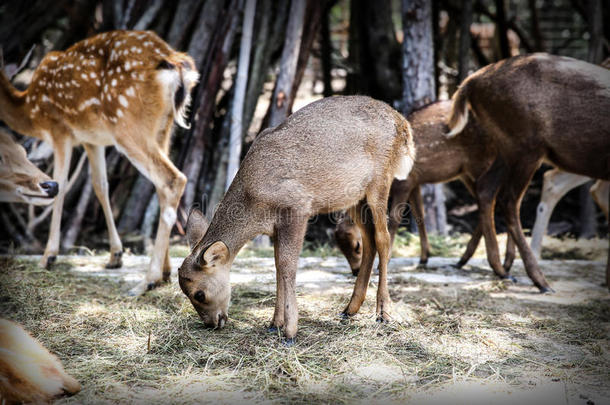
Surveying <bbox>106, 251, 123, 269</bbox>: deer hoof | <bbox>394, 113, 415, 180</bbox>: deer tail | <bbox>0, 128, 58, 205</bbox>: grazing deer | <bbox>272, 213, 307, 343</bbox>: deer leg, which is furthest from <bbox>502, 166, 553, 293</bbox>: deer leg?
<bbox>0, 128, 58, 205</bbox>: grazing deer

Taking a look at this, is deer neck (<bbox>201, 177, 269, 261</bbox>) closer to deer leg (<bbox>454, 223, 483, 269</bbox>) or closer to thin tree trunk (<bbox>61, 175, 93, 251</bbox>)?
deer leg (<bbox>454, 223, 483, 269</bbox>)

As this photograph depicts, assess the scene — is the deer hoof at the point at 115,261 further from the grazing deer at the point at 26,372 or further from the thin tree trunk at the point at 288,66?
the grazing deer at the point at 26,372

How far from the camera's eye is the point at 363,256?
4016mm

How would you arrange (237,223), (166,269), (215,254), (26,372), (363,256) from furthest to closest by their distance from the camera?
(166,269) → (363,256) → (237,223) → (215,254) → (26,372)

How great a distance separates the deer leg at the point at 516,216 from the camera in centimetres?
486

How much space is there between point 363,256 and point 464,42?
4.76 metres

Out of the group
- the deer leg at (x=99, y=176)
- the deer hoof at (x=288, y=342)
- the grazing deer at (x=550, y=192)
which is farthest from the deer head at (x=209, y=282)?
the grazing deer at (x=550, y=192)

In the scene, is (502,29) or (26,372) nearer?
(26,372)

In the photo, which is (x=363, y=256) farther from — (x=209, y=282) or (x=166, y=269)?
(x=166, y=269)

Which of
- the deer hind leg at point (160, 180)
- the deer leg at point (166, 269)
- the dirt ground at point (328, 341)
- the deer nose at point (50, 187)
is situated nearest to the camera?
the dirt ground at point (328, 341)

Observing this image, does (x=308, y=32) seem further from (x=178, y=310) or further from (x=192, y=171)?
(x=178, y=310)

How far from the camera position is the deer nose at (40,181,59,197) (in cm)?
421

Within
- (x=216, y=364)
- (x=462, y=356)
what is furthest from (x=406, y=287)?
(x=216, y=364)

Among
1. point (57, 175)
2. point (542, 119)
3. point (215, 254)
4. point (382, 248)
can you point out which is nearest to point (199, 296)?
point (215, 254)
